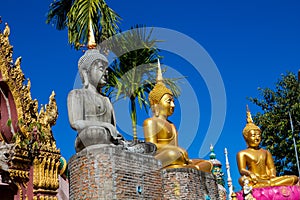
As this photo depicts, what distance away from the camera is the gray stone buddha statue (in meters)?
7.48

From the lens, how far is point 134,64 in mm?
12844

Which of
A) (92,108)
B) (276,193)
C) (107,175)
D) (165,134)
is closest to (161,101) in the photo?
(165,134)

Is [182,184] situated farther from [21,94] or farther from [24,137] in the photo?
[21,94]

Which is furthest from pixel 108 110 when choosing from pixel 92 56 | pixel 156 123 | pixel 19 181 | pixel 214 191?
pixel 19 181

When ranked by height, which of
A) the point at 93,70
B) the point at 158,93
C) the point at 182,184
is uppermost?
the point at 158,93

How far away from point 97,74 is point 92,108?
0.65 meters

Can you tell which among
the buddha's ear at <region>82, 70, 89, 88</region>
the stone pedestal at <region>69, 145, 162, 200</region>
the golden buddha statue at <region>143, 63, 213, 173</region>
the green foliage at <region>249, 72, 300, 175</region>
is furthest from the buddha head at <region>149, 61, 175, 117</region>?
the green foliage at <region>249, 72, 300, 175</region>

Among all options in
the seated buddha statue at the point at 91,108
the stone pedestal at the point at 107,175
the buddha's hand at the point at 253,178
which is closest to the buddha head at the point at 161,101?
the seated buddha statue at the point at 91,108

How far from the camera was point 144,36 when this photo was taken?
12961 millimetres

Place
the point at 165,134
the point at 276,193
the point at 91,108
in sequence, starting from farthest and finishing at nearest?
the point at 276,193 < the point at 165,134 < the point at 91,108

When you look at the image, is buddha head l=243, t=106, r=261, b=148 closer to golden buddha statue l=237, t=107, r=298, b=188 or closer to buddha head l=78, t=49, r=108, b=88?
golden buddha statue l=237, t=107, r=298, b=188

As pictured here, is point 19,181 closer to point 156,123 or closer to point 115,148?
point 156,123

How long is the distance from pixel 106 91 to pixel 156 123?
3.05m

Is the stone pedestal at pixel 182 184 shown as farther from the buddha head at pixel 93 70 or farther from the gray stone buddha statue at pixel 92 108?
the buddha head at pixel 93 70
